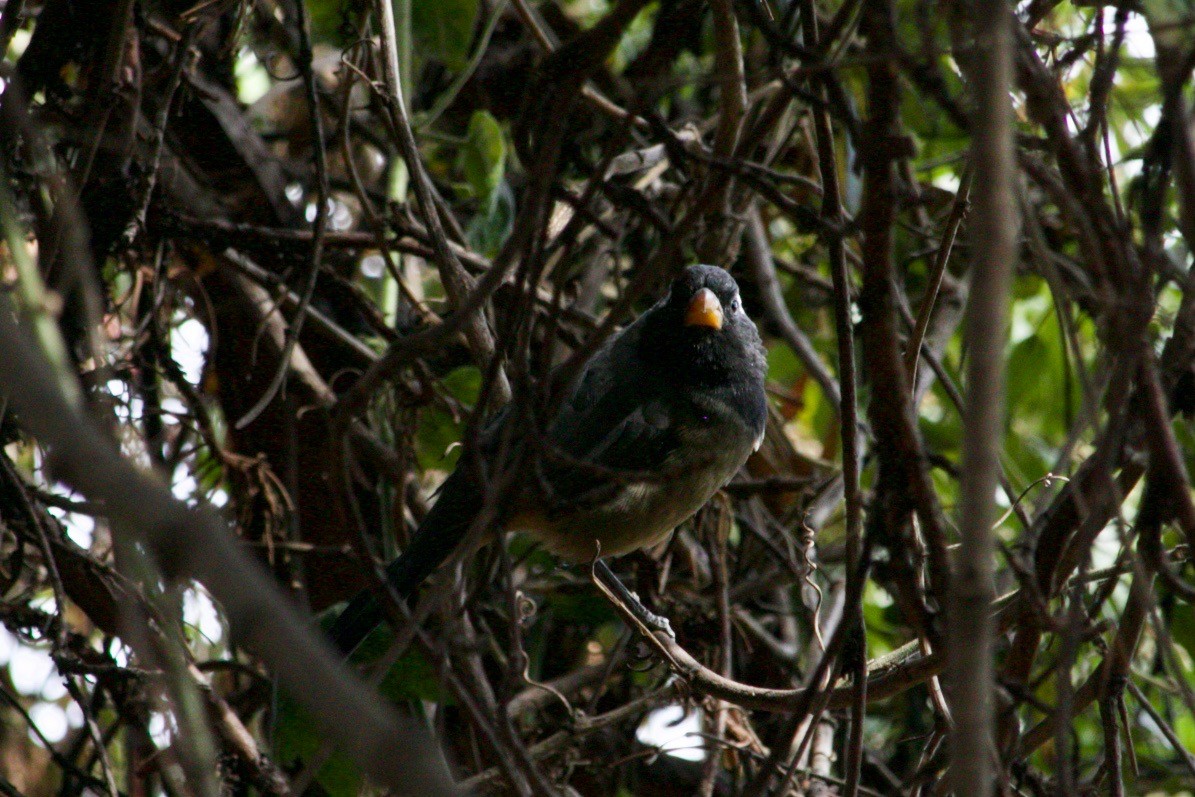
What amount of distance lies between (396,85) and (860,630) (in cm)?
151

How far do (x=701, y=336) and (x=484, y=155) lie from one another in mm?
871

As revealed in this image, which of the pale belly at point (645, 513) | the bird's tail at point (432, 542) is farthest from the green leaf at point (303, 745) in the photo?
the pale belly at point (645, 513)

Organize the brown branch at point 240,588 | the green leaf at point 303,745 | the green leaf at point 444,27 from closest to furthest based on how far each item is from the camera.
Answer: the brown branch at point 240,588, the green leaf at point 303,745, the green leaf at point 444,27

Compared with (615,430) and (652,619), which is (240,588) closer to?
(652,619)

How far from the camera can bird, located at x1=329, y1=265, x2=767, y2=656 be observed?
307 centimetres

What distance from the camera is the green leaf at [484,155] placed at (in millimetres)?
3580

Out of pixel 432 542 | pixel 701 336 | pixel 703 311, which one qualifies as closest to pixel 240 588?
pixel 432 542

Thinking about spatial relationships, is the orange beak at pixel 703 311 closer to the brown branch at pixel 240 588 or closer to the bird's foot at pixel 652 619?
the bird's foot at pixel 652 619

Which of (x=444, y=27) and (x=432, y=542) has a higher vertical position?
(x=444, y=27)

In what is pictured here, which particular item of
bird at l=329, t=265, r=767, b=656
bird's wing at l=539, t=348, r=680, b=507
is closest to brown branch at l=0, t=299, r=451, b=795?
bird at l=329, t=265, r=767, b=656

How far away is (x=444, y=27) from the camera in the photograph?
142 inches

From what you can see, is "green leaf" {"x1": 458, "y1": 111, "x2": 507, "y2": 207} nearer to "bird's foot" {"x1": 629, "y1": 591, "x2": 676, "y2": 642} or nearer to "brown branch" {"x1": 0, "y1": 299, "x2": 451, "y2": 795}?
"bird's foot" {"x1": 629, "y1": 591, "x2": 676, "y2": 642}

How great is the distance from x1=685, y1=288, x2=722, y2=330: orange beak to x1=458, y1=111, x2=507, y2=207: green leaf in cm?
76

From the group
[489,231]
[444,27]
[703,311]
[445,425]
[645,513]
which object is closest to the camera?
[645,513]
